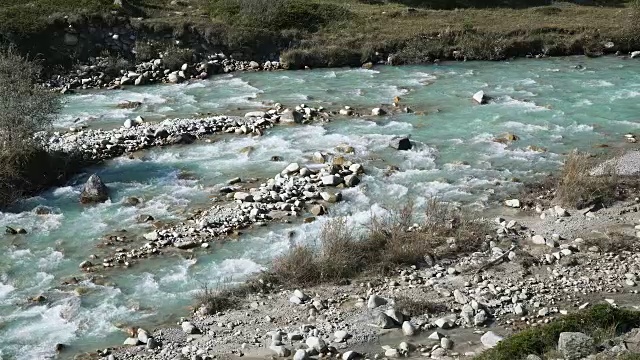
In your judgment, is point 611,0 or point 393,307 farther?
point 611,0

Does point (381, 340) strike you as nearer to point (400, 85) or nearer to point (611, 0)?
point (400, 85)

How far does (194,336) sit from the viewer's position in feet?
37.0

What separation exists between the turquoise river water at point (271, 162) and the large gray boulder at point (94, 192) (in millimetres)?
241

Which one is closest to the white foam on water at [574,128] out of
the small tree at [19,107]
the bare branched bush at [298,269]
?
the bare branched bush at [298,269]

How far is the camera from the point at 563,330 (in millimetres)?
9984

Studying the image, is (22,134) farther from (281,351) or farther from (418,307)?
(418,307)

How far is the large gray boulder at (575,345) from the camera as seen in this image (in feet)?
30.1

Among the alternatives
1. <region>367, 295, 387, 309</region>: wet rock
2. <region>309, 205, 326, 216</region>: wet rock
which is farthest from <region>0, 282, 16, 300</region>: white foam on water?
<region>367, 295, 387, 309</region>: wet rock

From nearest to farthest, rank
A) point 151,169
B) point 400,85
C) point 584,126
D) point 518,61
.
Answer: point 151,169, point 584,126, point 400,85, point 518,61

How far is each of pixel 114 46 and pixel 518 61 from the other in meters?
16.8

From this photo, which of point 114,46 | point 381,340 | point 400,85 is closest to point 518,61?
point 400,85

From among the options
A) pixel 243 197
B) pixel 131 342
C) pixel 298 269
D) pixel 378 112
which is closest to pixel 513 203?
pixel 298 269

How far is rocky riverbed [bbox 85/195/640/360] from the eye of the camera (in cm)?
1073

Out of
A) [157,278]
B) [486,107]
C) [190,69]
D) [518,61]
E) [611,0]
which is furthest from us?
[611,0]
